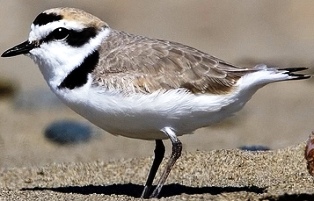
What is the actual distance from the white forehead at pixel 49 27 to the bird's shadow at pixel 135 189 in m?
1.02

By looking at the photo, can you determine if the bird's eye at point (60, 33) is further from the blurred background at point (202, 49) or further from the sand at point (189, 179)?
the blurred background at point (202, 49)

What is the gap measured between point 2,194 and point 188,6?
753 cm

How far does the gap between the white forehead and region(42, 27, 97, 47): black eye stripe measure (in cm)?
3

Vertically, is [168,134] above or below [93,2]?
below

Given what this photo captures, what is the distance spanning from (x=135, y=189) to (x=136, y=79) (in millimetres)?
940

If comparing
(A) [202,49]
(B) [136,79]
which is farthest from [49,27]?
(A) [202,49]

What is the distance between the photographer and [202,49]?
11047 millimetres

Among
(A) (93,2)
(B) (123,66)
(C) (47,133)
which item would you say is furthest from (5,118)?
(B) (123,66)

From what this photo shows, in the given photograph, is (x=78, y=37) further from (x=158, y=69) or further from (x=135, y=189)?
(x=135, y=189)

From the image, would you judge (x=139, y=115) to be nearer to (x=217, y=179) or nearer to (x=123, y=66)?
(x=123, y=66)

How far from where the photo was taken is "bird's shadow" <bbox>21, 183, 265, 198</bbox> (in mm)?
5262

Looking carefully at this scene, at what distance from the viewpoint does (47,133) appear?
8633mm

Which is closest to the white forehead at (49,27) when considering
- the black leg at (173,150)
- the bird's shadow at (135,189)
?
the black leg at (173,150)

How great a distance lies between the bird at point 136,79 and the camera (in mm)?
5035
